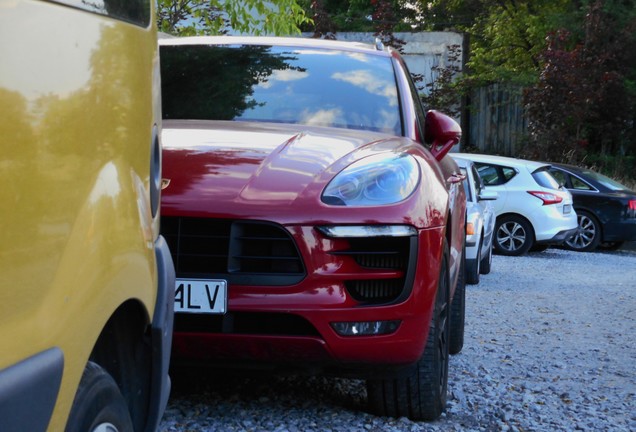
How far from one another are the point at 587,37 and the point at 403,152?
860 inches

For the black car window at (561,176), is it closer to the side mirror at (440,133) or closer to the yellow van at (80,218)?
the side mirror at (440,133)

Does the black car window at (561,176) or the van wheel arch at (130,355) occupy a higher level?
the van wheel arch at (130,355)

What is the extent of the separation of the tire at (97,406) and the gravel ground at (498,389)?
213 cm

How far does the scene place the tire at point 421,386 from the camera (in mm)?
4512

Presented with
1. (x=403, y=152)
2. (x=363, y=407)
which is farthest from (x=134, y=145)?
(x=363, y=407)

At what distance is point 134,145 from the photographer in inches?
98.7

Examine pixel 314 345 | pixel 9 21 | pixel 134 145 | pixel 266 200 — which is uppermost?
pixel 9 21

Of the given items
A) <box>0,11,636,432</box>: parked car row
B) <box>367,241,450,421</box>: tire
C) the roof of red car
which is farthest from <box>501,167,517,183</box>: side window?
<box>367,241,450,421</box>: tire

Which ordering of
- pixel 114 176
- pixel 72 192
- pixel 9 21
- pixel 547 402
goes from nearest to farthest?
pixel 9 21
pixel 72 192
pixel 114 176
pixel 547 402

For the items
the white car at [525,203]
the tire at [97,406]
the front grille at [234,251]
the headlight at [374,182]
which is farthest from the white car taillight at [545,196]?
the tire at [97,406]

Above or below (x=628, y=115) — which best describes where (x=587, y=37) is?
above

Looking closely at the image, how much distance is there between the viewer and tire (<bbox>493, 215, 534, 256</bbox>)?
16.4 m

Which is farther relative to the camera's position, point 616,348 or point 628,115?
point 628,115

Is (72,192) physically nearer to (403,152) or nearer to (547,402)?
(403,152)
